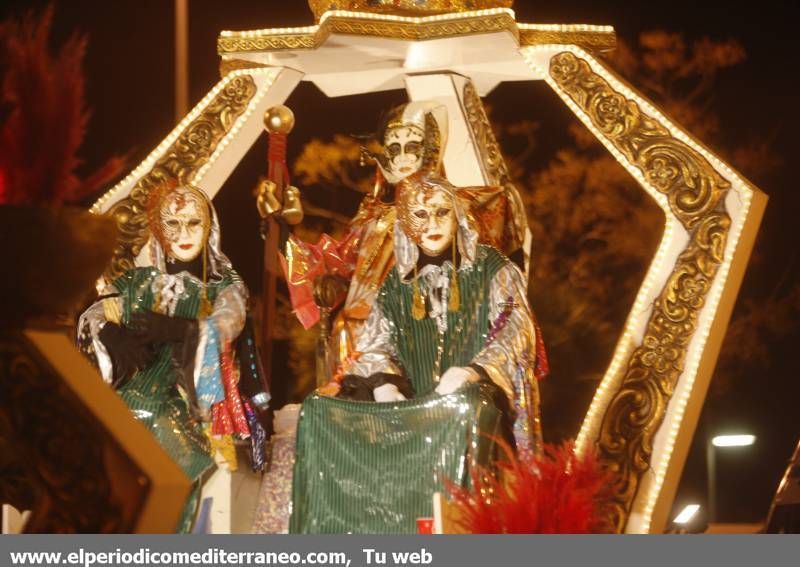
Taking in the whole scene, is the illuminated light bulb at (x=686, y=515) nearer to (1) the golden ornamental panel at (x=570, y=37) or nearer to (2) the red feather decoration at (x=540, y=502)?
(2) the red feather decoration at (x=540, y=502)

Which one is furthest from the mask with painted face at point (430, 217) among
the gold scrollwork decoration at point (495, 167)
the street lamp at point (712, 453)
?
the street lamp at point (712, 453)

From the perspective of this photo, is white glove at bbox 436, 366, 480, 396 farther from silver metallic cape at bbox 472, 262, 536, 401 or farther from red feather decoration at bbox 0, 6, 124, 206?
red feather decoration at bbox 0, 6, 124, 206

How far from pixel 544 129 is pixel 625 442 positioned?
365 inches

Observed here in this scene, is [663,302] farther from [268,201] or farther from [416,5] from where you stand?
[416,5]

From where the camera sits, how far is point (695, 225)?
836 cm

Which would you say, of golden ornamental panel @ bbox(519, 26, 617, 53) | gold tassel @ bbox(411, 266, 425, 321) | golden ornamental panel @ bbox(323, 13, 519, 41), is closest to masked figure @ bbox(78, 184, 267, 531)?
gold tassel @ bbox(411, 266, 425, 321)

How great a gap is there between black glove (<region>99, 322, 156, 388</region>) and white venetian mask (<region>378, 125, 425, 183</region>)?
1.60 meters

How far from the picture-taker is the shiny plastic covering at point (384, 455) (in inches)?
296

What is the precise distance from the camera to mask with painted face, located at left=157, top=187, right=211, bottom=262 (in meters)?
8.63

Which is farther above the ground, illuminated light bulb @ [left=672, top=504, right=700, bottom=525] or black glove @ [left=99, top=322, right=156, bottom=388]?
black glove @ [left=99, top=322, right=156, bottom=388]

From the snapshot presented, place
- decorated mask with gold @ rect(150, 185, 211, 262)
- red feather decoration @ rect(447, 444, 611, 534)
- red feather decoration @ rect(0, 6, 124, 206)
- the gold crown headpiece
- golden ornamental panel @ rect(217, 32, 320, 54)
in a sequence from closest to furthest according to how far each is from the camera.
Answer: red feather decoration @ rect(0, 6, 124, 206) < red feather decoration @ rect(447, 444, 611, 534) < decorated mask with gold @ rect(150, 185, 211, 262) < golden ornamental panel @ rect(217, 32, 320, 54) < the gold crown headpiece

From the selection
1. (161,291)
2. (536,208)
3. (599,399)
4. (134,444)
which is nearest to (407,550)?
(134,444)

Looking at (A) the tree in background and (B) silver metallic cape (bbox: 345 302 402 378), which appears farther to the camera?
(A) the tree in background

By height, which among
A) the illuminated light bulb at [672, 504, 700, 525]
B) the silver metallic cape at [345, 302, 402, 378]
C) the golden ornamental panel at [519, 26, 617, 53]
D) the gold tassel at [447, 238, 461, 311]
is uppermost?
the golden ornamental panel at [519, 26, 617, 53]
